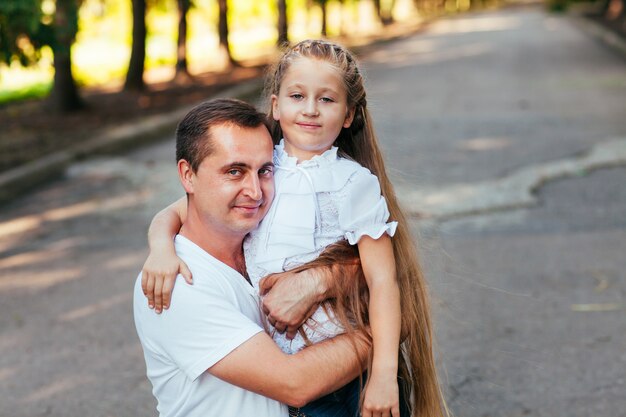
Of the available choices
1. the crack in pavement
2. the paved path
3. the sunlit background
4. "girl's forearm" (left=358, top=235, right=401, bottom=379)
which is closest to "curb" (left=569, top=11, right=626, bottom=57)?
the sunlit background

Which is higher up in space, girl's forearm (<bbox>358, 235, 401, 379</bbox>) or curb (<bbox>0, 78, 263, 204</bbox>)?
girl's forearm (<bbox>358, 235, 401, 379</bbox>)

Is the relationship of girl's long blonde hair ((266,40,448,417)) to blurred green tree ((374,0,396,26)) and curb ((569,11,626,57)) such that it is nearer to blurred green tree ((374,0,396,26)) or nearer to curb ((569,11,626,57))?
curb ((569,11,626,57))

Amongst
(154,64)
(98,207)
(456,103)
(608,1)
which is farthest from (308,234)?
(608,1)

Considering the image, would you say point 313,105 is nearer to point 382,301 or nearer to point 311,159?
point 311,159

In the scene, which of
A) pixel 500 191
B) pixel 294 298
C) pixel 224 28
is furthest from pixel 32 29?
pixel 224 28

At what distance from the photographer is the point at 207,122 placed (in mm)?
2426

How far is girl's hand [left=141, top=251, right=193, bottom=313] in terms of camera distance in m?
2.38

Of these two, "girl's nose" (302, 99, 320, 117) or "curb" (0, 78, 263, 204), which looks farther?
"curb" (0, 78, 263, 204)

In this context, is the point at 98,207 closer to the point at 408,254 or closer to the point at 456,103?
the point at 408,254

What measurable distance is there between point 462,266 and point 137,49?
12239 mm

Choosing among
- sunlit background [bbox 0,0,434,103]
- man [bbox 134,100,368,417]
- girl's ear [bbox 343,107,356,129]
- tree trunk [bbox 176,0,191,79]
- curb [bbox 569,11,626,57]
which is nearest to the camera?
man [bbox 134,100,368,417]

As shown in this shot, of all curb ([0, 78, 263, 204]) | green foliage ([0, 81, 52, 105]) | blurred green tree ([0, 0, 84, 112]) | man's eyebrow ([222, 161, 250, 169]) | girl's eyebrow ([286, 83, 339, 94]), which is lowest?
green foliage ([0, 81, 52, 105])

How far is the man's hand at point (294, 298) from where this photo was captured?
247cm

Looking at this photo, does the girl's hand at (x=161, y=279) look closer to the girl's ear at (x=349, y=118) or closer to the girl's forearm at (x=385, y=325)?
the girl's forearm at (x=385, y=325)
